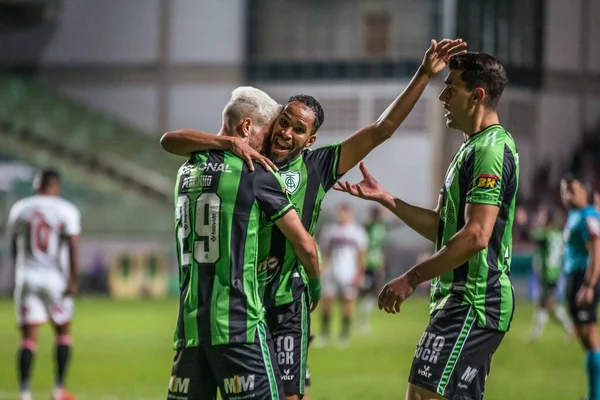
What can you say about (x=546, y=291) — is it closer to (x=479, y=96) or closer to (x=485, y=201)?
(x=479, y=96)

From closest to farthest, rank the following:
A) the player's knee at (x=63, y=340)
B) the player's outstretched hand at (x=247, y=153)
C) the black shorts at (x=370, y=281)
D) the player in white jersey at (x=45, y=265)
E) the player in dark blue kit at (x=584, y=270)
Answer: the player's outstretched hand at (x=247, y=153) < the player in dark blue kit at (x=584, y=270) < the player in white jersey at (x=45, y=265) < the player's knee at (x=63, y=340) < the black shorts at (x=370, y=281)

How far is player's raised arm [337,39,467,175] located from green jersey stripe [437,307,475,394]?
38.2 inches

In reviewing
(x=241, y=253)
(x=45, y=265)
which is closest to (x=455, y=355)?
(x=241, y=253)

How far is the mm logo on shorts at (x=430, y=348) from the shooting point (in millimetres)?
5262

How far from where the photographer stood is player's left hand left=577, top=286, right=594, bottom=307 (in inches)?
383

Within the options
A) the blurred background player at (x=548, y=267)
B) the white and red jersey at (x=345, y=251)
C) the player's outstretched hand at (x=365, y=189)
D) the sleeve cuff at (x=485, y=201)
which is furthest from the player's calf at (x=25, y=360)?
the blurred background player at (x=548, y=267)

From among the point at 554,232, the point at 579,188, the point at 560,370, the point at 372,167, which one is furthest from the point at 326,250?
the point at 372,167

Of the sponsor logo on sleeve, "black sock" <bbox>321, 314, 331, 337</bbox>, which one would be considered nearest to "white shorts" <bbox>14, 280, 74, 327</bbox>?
the sponsor logo on sleeve

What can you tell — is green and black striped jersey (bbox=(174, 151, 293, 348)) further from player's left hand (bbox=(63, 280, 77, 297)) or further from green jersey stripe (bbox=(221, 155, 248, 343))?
player's left hand (bbox=(63, 280, 77, 297))

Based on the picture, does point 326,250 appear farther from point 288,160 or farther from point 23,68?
point 23,68

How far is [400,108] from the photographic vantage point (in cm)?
563

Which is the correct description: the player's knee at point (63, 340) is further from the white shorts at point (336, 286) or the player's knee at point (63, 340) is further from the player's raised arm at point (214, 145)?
the white shorts at point (336, 286)

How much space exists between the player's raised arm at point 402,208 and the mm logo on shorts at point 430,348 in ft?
2.03

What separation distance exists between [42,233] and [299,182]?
17.0ft
